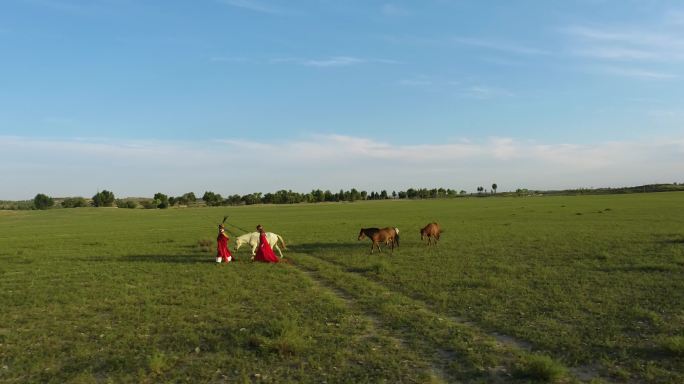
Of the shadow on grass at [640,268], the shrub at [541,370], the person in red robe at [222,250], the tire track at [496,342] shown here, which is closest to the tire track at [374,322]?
the tire track at [496,342]

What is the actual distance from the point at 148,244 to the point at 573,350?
85.0ft

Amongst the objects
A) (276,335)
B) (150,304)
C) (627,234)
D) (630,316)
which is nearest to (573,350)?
(630,316)

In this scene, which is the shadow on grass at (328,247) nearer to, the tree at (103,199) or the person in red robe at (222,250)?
the person in red robe at (222,250)

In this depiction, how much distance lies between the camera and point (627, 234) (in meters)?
26.1

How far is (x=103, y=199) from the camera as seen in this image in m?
145

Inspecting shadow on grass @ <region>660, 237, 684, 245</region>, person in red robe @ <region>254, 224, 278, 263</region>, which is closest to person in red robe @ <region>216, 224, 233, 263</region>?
person in red robe @ <region>254, 224, 278, 263</region>

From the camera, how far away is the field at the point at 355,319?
7.46 meters

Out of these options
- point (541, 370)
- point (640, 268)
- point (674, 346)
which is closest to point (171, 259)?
point (541, 370)

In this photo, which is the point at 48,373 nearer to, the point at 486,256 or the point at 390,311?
the point at 390,311

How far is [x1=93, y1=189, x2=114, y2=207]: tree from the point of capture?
473 ft

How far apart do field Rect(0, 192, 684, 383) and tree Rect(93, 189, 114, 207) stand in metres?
138

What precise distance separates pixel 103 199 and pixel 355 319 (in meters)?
154

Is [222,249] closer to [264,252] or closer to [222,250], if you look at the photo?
[222,250]

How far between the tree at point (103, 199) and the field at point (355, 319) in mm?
137953
